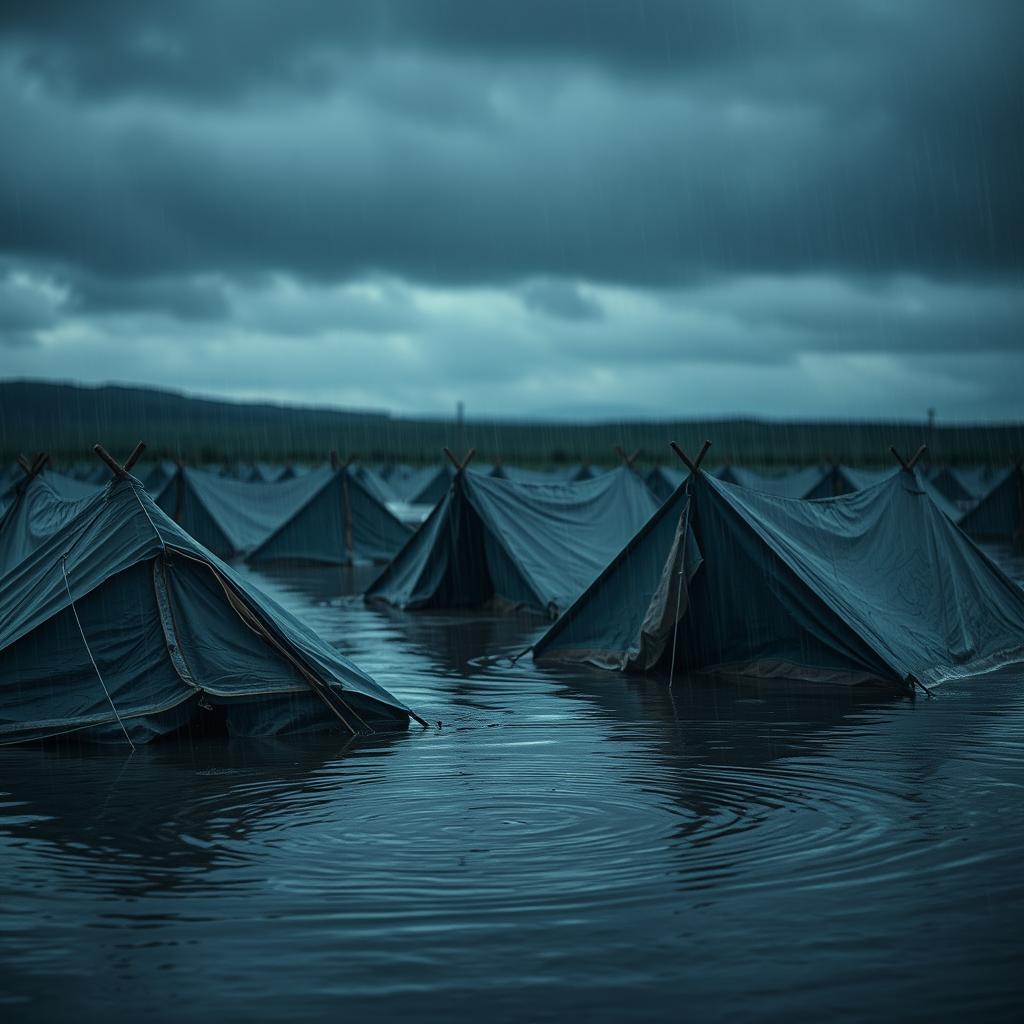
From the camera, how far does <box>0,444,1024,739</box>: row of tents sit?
32.5ft

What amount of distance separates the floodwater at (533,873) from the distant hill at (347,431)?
11231 centimetres

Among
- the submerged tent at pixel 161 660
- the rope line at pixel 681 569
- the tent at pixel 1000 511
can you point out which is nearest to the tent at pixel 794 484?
the tent at pixel 1000 511

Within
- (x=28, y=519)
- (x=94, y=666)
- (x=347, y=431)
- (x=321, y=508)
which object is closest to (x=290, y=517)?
(x=321, y=508)

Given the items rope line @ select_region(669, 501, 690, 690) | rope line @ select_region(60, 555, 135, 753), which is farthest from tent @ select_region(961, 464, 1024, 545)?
rope line @ select_region(60, 555, 135, 753)

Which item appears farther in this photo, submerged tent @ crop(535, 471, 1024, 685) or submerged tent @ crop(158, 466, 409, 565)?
submerged tent @ crop(158, 466, 409, 565)

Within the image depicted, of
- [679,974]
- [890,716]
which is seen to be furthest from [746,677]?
[679,974]

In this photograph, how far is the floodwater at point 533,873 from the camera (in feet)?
15.4

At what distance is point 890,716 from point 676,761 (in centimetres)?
261

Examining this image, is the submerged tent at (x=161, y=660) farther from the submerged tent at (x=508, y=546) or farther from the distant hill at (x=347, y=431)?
the distant hill at (x=347, y=431)

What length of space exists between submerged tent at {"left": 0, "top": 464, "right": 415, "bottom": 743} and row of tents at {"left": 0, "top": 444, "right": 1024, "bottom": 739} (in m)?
0.02

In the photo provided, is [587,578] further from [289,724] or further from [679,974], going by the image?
[679,974]

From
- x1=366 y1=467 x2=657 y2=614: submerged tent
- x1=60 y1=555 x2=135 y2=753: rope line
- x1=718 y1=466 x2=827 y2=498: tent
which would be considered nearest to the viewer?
x1=60 y1=555 x2=135 y2=753: rope line

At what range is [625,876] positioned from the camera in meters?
6.04

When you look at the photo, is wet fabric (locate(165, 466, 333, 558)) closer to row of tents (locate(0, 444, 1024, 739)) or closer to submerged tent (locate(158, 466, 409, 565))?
submerged tent (locate(158, 466, 409, 565))
